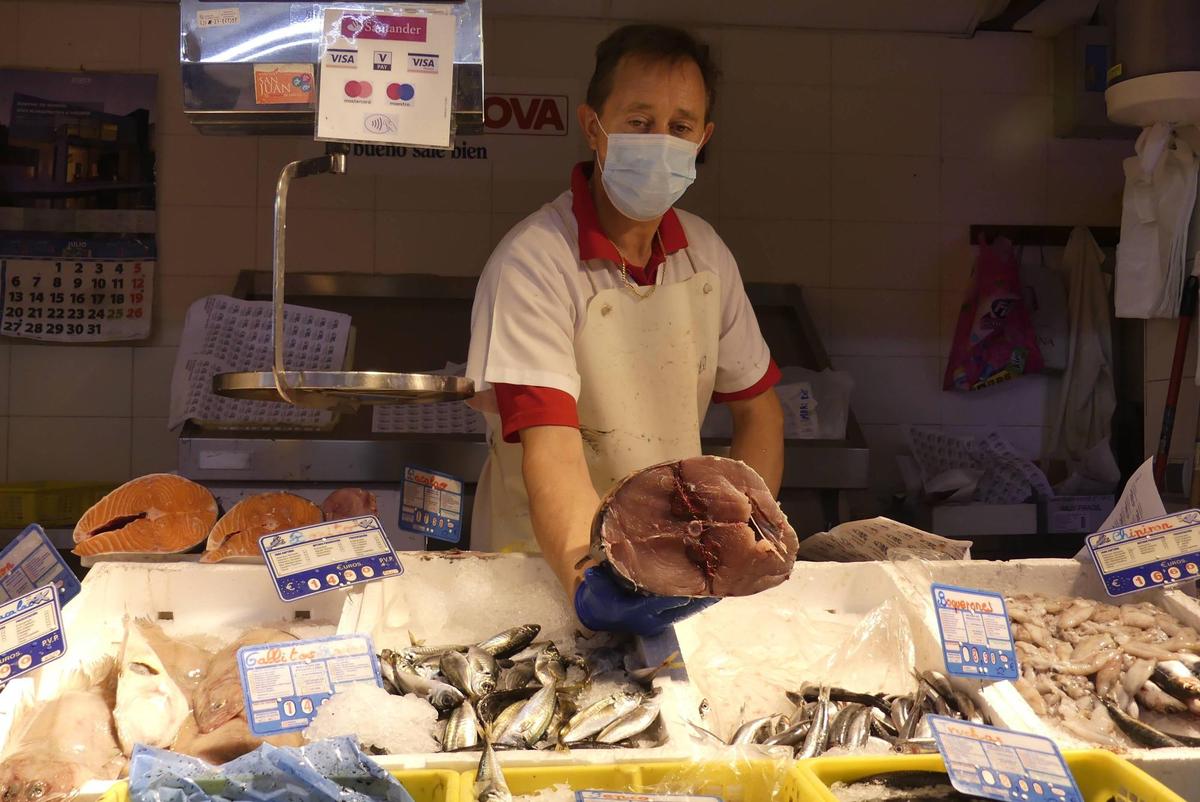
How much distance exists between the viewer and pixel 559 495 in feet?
6.66

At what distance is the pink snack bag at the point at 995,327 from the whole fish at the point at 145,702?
4.52 m

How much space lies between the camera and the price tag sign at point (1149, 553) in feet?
6.65

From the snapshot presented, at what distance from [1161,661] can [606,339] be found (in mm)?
1231

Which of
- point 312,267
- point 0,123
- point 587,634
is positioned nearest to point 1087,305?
point 312,267

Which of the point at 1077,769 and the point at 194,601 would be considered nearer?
the point at 1077,769

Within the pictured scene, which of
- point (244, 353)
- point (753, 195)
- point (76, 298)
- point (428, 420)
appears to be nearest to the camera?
point (428, 420)

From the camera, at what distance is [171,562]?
214 centimetres

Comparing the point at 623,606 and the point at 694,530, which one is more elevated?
the point at 694,530

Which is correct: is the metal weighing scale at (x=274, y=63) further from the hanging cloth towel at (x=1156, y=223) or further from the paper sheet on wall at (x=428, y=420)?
the hanging cloth towel at (x=1156, y=223)

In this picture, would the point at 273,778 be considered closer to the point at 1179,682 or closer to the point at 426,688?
the point at 426,688

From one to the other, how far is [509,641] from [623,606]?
279mm

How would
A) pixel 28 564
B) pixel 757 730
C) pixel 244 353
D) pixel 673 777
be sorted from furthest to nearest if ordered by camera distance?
1. pixel 244 353
2. pixel 28 564
3. pixel 757 730
4. pixel 673 777

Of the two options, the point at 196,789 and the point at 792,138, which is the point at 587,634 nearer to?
the point at 196,789

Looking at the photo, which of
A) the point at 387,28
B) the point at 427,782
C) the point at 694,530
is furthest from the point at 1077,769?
the point at 387,28
